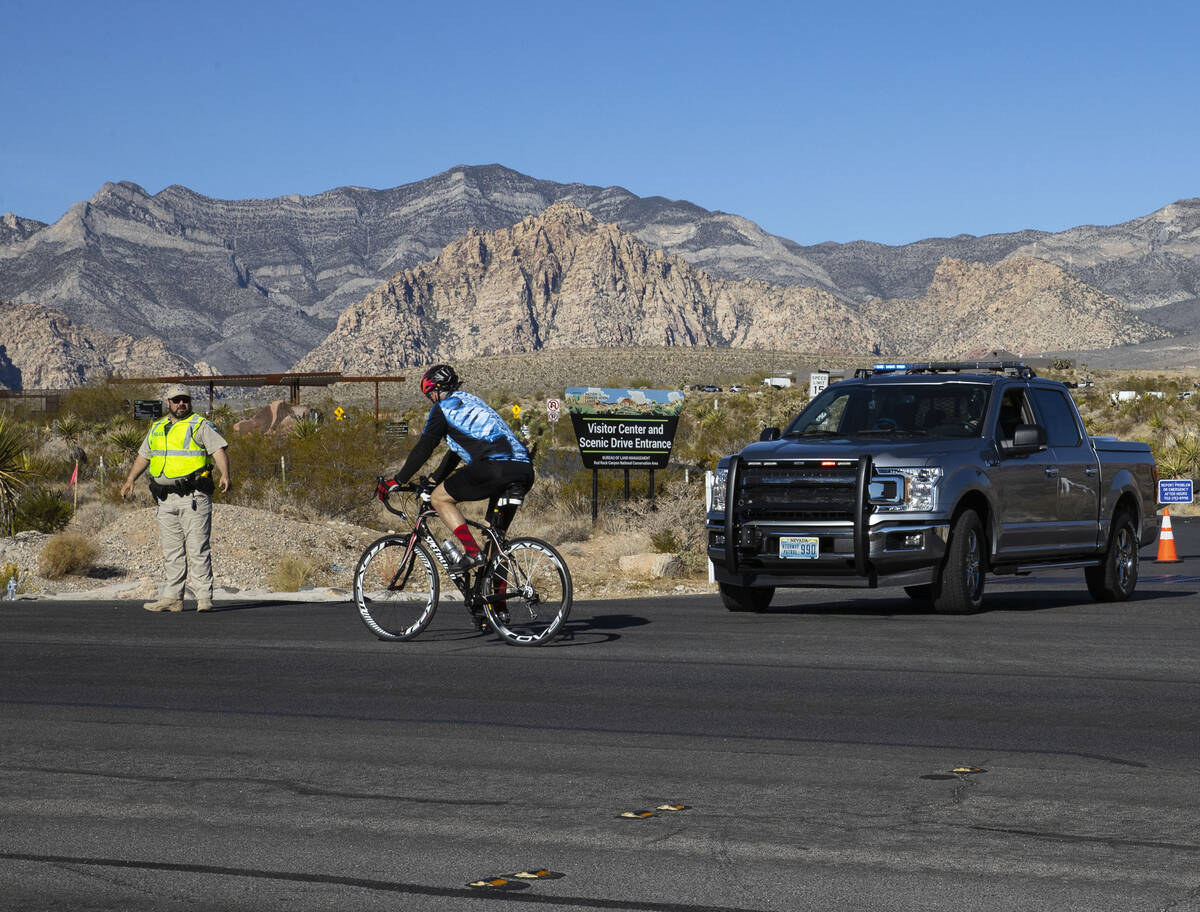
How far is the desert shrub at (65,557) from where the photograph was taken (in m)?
21.6

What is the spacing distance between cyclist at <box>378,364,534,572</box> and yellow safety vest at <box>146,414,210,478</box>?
384 centimetres

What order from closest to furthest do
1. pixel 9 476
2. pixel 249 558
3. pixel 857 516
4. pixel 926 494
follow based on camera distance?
1. pixel 857 516
2. pixel 926 494
3. pixel 249 558
4. pixel 9 476

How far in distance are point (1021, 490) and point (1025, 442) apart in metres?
0.66

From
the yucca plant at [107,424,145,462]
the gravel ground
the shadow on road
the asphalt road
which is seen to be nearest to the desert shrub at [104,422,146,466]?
the yucca plant at [107,424,145,462]

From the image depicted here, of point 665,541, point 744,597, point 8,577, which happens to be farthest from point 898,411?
point 8,577

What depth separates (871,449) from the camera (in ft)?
47.6

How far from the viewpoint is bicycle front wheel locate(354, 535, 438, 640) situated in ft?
42.2

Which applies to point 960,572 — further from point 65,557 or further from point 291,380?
point 291,380

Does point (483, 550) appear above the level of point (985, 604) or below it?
above

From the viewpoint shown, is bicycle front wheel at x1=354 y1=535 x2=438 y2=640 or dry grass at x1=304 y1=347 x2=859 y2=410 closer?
bicycle front wheel at x1=354 y1=535 x2=438 y2=640

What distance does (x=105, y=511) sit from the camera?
30.2 m

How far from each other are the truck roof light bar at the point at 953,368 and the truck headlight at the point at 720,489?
7.40 feet

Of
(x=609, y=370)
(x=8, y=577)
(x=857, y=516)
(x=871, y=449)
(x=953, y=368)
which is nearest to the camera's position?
(x=857, y=516)

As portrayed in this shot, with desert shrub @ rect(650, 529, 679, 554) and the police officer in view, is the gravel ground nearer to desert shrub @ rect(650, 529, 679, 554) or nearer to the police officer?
desert shrub @ rect(650, 529, 679, 554)
